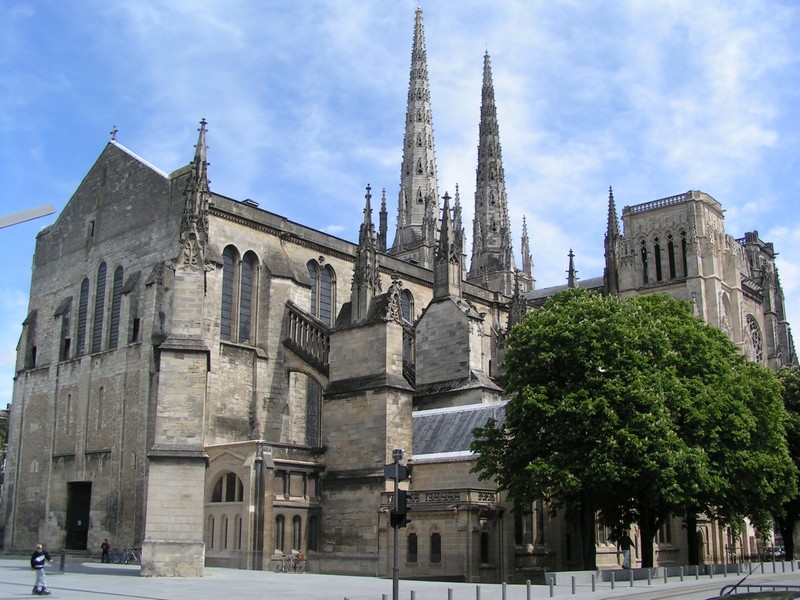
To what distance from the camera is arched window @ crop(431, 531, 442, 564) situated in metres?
28.6

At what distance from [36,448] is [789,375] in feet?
112

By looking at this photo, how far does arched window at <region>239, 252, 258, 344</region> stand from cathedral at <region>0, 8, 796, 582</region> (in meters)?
0.10

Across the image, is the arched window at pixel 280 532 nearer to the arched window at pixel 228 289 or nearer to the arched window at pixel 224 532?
the arched window at pixel 224 532

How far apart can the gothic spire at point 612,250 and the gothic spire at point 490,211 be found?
453 inches

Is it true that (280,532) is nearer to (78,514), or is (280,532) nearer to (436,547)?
(436,547)

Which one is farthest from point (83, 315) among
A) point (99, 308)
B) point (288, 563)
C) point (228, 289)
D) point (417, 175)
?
point (417, 175)

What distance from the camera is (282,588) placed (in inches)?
822

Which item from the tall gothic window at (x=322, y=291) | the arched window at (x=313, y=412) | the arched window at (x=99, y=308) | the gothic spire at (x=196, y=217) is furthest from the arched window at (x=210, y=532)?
the tall gothic window at (x=322, y=291)

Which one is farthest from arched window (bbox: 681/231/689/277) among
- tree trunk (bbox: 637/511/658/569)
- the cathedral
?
tree trunk (bbox: 637/511/658/569)

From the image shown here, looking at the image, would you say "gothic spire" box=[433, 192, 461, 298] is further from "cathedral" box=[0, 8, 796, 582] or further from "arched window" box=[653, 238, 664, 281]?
"arched window" box=[653, 238, 664, 281]

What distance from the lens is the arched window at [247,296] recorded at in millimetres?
37188

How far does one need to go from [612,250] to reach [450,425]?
34012 millimetres

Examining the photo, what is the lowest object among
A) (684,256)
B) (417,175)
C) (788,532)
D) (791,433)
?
(788,532)

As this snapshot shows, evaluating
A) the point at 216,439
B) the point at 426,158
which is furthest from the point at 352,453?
the point at 426,158
